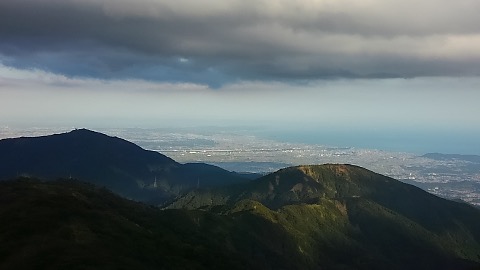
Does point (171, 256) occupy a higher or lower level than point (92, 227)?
lower

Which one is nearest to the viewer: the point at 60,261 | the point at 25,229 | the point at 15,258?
the point at 60,261

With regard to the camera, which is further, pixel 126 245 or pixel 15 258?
pixel 126 245

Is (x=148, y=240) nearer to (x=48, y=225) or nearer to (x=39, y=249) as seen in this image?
(x=48, y=225)

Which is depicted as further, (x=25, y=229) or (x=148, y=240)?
(x=148, y=240)

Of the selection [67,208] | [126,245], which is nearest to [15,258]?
[126,245]

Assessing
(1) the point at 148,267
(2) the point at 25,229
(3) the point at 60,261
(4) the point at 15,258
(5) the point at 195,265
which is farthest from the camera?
(5) the point at 195,265

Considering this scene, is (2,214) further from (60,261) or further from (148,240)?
(60,261)

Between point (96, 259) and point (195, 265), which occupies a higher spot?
point (96, 259)

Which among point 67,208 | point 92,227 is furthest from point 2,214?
point 92,227

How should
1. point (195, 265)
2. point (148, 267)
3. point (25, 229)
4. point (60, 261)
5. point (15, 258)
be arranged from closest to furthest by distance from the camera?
point (60, 261)
point (15, 258)
point (148, 267)
point (25, 229)
point (195, 265)
